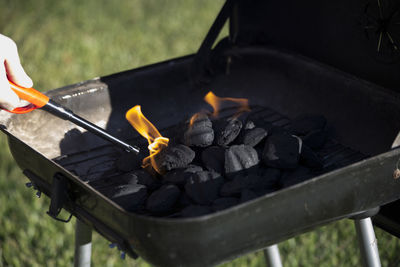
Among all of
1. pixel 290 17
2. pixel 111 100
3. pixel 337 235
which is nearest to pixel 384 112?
pixel 290 17

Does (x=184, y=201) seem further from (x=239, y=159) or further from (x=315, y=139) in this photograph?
(x=315, y=139)

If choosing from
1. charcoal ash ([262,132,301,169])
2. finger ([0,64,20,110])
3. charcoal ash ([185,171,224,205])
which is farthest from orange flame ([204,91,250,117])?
finger ([0,64,20,110])

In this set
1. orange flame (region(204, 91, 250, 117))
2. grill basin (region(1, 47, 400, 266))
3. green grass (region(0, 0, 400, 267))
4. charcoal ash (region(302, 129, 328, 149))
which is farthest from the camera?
green grass (region(0, 0, 400, 267))

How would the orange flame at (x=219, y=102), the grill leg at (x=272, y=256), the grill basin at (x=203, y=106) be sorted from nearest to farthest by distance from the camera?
1. the grill basin at (x=203, y=106)
2. the grill leg at (x=272, y=256)
3. the orange flame at (x=219, y=102)

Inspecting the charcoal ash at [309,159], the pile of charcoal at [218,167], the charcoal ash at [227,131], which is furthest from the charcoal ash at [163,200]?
the charcoal ash at [309,159]

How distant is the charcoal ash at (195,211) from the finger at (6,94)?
45 centimetres

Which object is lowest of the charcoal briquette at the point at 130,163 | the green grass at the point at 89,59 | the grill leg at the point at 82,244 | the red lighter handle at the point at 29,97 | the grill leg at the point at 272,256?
the green grass at the point at 89,59

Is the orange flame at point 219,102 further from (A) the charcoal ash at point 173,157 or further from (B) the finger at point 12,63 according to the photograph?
(B) the finger at point 12,63

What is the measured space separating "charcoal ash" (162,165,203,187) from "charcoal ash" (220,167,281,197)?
3.9 inches

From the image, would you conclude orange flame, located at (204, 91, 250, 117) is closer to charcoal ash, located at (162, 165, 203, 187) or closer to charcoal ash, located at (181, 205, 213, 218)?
charcoal ash, located at (162, 165, 203, 187)

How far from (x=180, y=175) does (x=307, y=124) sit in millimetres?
449

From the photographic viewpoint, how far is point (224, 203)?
1.24 m

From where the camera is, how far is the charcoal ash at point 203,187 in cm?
128

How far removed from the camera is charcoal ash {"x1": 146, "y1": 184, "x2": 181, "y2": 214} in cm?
129
